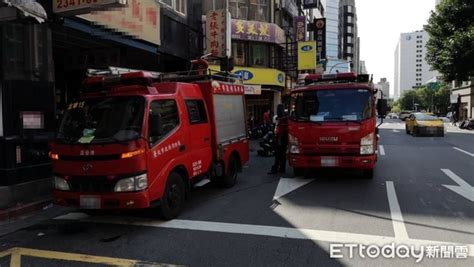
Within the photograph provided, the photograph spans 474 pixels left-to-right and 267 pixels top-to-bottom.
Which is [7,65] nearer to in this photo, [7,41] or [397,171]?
[7,41]

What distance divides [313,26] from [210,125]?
3664 centimetres

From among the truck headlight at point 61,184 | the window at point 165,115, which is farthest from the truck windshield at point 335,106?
the truck headlight at point 61,184

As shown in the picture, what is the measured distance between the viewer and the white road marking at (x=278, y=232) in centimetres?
561

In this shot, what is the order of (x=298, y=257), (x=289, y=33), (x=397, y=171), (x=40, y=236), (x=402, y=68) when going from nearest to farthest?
1. (x=298, y=257)
2. (x=40, y=236)
3. (x=397, y=171)
4. (x=289, y=33)
5. (x=402, y=68)

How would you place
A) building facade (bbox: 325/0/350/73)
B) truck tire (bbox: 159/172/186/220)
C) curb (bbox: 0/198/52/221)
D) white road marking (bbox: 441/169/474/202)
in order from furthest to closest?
building facade (bbox: 325/0/350/73) < white road marking (bbox: 441/169/474/202) < curb (bbox: 0/198/52/221) < truck tire (bbox: 159/172/186/220)

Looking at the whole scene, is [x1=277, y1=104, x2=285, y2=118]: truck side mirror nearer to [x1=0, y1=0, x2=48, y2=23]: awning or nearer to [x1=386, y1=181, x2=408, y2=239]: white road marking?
[x1=386, y1=181, x2=408, y2=239]: white road marking

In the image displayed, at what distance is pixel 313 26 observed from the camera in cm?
4250

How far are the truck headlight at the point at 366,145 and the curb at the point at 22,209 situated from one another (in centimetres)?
678

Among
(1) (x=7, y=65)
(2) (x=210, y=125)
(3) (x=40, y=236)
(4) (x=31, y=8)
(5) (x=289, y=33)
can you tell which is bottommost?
(3) (x=40, y=236)

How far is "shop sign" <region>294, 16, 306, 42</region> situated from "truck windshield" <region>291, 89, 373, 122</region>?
2534 centimetres

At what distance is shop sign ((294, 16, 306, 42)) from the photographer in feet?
112

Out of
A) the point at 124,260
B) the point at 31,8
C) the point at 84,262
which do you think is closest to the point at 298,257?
the point at 124,260

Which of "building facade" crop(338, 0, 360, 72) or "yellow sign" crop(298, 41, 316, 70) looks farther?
"building facade" crop(338, 0, 360, 72)

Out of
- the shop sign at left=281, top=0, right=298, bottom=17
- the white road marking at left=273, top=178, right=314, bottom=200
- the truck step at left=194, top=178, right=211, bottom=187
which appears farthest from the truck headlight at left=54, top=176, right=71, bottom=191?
the shop sign at left=281, top=0, right=298, bottom=17
